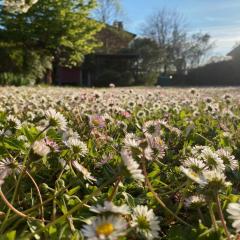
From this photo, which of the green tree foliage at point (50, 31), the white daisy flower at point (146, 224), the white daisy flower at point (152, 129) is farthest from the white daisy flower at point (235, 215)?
the green tree foliage at point (50, 31)

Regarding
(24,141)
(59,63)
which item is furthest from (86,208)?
(59,63)

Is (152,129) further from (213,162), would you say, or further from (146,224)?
(146,224)

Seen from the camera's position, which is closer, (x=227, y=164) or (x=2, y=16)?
(x=227, y=164)

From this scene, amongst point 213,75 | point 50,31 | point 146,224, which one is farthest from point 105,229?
point 213,75

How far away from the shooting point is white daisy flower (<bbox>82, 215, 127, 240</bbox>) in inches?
33.8

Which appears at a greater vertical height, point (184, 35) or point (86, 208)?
point (184, 35)

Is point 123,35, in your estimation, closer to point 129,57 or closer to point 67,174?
point 129,57

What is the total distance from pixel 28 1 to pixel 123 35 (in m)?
46.5

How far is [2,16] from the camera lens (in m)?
28.4

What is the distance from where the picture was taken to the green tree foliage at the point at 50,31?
27.2m

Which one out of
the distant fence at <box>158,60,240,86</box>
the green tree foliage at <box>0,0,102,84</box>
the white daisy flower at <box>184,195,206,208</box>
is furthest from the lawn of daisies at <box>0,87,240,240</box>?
the distant fence at <box>158,60,240,86</box>

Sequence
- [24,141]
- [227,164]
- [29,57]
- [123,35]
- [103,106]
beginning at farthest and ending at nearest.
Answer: [123,35], [29,57], [103,106], [24,141], [227,164]

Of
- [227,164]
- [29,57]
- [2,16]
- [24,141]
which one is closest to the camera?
[227,164]

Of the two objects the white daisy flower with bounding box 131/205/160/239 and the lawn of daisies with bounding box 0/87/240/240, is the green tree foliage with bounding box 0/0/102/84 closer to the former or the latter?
the lawn of daisies with bounding box 0/87/240/240
